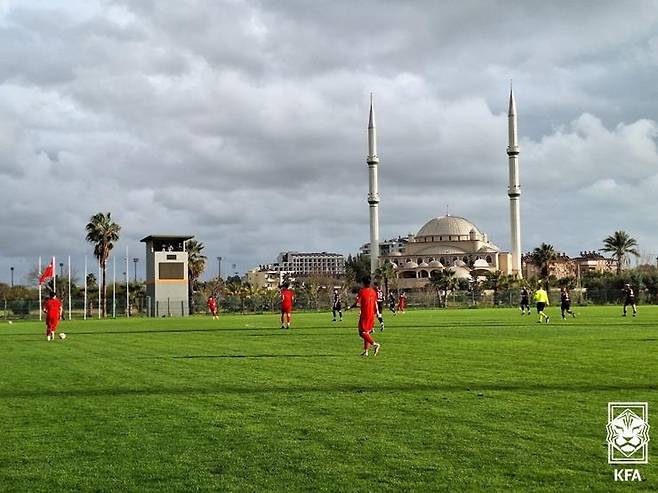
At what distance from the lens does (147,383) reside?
13.4m

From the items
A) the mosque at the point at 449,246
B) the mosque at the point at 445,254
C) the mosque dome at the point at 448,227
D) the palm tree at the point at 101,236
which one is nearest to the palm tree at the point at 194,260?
the palm tree at the point at 101,236

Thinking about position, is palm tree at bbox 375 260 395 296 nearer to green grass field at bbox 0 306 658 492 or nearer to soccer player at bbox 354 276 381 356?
soccer player at bbox 354 276 381 356

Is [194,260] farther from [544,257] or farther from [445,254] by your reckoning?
[445,254]

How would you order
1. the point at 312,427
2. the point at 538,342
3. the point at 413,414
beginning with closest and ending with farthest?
the point at 312,427, the point at 413,414, the point at 538,342

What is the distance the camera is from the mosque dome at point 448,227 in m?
162

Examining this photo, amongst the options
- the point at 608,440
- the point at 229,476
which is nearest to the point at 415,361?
the point at 608,440

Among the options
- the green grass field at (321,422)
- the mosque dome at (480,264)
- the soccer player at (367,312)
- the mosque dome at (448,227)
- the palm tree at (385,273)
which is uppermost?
the mosque dome at (448,227)

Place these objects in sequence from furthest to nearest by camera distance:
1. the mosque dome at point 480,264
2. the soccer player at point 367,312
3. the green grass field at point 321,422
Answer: the mosque dome at point 480,264 < the soccer player at point 367,312 < the green grass field at point 321,422

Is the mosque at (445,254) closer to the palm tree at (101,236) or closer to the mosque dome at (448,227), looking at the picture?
the mosque dome at (448,227)

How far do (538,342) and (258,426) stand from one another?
14.2 meters

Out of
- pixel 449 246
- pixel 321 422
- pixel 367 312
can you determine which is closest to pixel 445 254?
pixel 449 246

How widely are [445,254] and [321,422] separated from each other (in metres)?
147

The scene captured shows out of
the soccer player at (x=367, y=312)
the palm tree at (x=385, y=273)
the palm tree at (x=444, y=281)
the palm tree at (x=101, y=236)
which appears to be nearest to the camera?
the soccer player at (x=367, y=312)

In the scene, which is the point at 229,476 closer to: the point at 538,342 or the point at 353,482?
the point at 353,482
